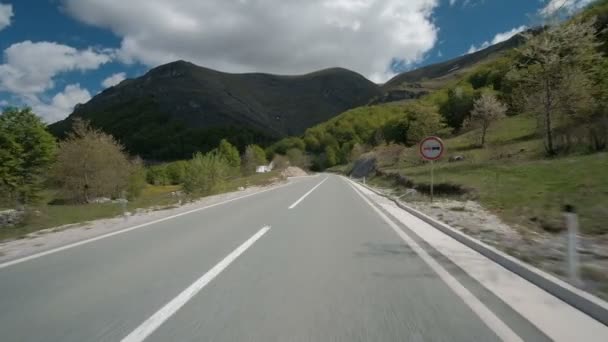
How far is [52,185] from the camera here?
39.1m

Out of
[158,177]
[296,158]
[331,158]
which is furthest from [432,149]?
[331,158]

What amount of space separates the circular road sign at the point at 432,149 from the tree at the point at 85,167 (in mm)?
33504

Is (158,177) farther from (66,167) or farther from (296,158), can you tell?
(66,167)

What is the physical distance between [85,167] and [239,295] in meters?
39.0

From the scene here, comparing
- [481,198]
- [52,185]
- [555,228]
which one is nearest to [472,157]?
[481,198]

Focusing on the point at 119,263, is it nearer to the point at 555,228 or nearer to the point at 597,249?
the point at 597,249

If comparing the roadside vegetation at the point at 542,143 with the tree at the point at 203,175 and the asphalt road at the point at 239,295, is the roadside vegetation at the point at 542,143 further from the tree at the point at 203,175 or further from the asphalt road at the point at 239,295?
the tree at the point at 203,175

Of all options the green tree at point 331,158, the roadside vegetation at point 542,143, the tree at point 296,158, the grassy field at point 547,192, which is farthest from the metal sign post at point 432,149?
the green tree at point 331,158

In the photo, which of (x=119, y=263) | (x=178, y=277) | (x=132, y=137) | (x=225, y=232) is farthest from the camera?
(x=132, y=137)

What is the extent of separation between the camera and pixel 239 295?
4602 millimetres

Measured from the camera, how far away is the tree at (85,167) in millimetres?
37312

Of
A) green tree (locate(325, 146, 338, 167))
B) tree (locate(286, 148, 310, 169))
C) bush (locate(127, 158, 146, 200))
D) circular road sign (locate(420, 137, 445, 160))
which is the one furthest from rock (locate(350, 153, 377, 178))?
green tree (locate(325, 146, 338, 167))

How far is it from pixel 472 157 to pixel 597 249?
35047 millimetres

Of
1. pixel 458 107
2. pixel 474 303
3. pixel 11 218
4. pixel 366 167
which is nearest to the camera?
pixel 474 303
